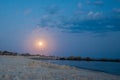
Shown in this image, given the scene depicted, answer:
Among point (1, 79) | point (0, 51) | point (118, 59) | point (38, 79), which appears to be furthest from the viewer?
point (0, 51)

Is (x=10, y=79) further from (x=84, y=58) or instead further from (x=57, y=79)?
(x=84, y=58)

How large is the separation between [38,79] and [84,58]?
4280 inches

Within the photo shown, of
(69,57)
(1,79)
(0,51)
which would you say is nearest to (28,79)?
(1,79)

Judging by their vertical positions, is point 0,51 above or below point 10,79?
above

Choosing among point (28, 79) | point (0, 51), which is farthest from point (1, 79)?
point (0, 51)

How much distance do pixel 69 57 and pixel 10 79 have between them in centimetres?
10906

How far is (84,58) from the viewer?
121000mm

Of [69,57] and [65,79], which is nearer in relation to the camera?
[65,79]

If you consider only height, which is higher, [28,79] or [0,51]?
[0,51]

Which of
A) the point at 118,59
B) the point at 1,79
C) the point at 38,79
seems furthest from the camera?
the point at 118,59

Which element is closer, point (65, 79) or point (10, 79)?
point (10, 79)

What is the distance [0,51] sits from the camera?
135750 mm

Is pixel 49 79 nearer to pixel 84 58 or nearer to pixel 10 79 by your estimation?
pixel 10 79

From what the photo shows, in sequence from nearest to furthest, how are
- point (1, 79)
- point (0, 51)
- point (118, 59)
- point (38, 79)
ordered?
point (1, 79) < point (38, 79) < point (118, 59) < point (0, 51)
